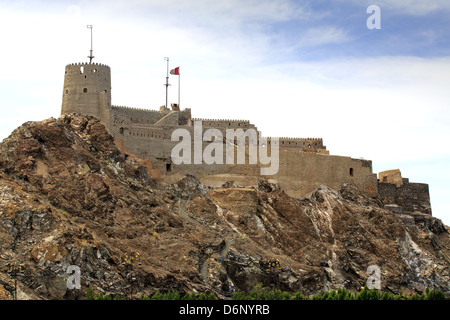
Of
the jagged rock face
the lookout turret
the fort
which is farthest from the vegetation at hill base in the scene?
the lookout turret

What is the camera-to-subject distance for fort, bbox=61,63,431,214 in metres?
88.7

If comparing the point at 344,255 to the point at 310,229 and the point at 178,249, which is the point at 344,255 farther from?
the point at 178,249

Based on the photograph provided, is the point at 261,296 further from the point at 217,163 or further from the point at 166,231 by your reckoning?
the point at 217,163

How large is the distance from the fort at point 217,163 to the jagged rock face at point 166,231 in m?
1.52

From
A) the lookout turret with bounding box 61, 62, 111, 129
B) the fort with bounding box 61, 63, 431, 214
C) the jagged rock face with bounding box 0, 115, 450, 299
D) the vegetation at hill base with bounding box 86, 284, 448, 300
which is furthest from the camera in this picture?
the lookout turret with bounding box 61, 62, 111, 129

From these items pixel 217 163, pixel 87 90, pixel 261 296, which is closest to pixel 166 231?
pixel 261 296

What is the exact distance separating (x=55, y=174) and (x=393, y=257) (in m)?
34.9

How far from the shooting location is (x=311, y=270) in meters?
85.9

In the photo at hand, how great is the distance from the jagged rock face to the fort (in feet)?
4.99

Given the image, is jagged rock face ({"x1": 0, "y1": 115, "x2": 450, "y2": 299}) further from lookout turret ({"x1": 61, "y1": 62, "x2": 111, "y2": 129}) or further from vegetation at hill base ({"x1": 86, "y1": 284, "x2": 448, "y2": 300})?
lookout turret ({"x1": 61, "y1": 62, "x2": 111, "y2": 129})

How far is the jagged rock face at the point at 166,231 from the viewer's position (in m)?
70.8

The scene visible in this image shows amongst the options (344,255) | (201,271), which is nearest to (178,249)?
(201,271)

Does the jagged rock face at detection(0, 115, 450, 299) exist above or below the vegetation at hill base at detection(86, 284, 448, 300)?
above
